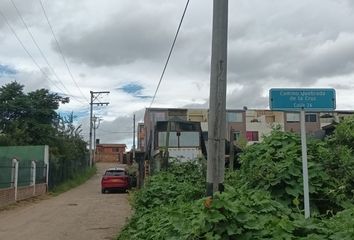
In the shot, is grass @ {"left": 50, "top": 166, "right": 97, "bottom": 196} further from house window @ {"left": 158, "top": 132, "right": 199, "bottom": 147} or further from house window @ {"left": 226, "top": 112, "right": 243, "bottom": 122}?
house window @ {"left": 226, "top": 112, "right": 243, "bottom": 122}

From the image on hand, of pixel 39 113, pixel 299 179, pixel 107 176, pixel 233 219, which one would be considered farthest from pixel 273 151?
pixel 39 113

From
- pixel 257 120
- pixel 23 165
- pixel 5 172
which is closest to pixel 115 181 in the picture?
pixel 23 165

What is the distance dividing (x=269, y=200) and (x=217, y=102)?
6.81 ft

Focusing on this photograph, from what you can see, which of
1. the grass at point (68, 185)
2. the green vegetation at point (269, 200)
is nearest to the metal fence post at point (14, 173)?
the grass at point (68, 185)

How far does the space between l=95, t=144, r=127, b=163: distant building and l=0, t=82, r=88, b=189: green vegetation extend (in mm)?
54170

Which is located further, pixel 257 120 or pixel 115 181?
pixel 257 120

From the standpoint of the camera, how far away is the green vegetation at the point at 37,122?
40.0 metres

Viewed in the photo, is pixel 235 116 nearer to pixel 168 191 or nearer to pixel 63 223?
pixel 63 223

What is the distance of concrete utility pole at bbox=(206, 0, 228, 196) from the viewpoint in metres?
7.25

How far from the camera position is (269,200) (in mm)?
5742

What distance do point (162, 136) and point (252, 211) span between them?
16325 millimetres

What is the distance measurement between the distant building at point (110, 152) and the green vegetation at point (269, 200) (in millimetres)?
89740

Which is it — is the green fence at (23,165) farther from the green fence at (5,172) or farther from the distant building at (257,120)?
the distant building at (257,120)

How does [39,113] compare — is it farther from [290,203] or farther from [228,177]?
[290,203]
